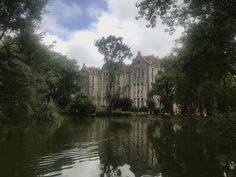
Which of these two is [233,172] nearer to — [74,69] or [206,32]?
[206,32]

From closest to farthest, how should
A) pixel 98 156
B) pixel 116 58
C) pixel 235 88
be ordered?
1. pixel 98 156
2. pixel 235 88
3. pixel 116 58

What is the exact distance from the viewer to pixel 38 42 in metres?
24.0

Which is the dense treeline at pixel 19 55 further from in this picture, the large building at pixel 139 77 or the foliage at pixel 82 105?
the large building at pixel 139 77

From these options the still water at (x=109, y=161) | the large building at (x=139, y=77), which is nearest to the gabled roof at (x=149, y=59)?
the large building at (x=139, y=77)

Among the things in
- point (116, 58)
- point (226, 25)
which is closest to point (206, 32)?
point (226, 25)

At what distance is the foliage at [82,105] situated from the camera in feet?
224

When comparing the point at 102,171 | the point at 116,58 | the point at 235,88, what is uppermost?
the point at 116,58

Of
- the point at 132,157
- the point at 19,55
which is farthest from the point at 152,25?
the point at 19,55

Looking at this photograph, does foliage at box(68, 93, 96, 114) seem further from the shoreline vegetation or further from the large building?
the shoreline vegetation

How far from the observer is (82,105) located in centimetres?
6844

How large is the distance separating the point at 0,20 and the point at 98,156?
1302cm

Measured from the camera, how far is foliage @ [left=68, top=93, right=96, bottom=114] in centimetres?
6819

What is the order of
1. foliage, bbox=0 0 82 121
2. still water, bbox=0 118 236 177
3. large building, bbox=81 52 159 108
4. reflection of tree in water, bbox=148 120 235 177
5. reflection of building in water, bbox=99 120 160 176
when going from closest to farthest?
still water, bbox=0 118 236 177 < reflection of tree in water, bbox=148 120 235 177 < reflection of building in water, bbox=99 120 160 176 < foliage, bbox=0 0 82 121 < large building, bbox=81 52 159 108

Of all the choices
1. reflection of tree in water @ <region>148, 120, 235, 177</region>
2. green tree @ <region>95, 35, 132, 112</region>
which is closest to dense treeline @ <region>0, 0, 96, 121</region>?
reflection of tree in water @ <region>148, 120, 235, 177</region>
